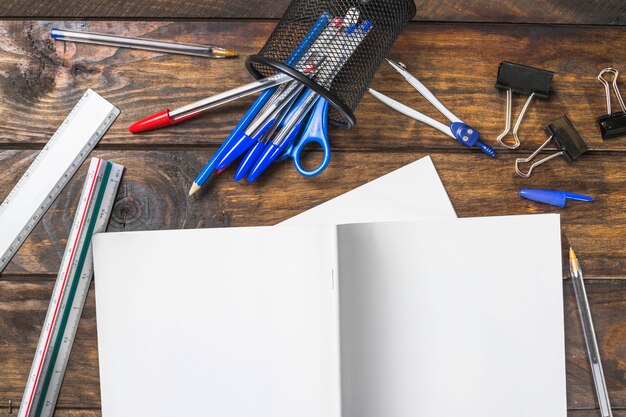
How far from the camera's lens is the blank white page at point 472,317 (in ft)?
2.51

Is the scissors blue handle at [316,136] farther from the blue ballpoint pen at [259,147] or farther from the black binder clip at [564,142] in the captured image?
the black binder clip at [564,142]

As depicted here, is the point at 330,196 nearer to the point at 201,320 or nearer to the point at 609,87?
the point at 201,320

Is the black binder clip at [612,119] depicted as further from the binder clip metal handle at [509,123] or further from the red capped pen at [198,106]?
the red capped pen at [198,106]

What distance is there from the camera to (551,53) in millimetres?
812

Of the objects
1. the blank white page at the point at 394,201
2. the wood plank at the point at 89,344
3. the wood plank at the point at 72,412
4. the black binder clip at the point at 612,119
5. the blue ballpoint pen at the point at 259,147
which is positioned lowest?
the wood plank at the point at 72,412

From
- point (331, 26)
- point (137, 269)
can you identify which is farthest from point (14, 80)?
point (331, 26)

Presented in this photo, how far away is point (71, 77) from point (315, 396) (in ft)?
1.78

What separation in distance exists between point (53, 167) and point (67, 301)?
18 cm

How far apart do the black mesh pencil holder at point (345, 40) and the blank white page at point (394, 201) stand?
0.36 ft

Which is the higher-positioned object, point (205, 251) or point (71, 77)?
point (71, 77)

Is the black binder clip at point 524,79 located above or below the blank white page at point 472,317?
above

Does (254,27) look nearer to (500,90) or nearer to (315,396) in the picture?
(500,90)

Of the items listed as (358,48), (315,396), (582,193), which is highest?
(358,48)

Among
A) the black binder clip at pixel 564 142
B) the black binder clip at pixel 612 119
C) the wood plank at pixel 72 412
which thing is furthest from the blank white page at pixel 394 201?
the wood plank at pixel 72 412
